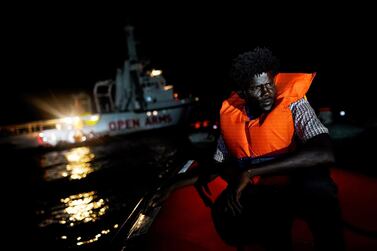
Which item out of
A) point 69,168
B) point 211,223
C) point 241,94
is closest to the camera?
point 241,94

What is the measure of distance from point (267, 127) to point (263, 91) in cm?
30

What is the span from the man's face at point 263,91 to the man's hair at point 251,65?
39 mm

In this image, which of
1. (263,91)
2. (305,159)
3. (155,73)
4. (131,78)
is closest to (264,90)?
(263,91)

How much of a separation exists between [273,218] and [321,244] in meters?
0.34

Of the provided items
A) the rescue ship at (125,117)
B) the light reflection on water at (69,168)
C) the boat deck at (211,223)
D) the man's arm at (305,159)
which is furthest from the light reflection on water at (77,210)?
the rescue ship at (125,117)

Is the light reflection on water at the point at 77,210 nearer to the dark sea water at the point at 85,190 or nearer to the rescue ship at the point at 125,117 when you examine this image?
the dark sea water at the point at 85,190

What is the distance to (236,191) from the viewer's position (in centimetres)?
219

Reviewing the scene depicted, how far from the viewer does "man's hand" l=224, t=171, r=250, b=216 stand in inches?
86.0

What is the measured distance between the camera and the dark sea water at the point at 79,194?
6789 mm

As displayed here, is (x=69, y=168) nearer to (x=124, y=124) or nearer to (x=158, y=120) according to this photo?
(x=124, y=124)

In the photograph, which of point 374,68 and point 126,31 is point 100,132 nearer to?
point 126,31

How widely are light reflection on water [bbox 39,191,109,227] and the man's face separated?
602 cm

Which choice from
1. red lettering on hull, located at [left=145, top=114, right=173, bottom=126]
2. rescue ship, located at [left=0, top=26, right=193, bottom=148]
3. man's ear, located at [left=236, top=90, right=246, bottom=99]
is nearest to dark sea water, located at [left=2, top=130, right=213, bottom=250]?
man's ear, located at [left=236, top=90, right=246, bottom=99]

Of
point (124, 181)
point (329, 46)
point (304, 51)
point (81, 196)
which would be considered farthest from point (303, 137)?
point (329, 46)
